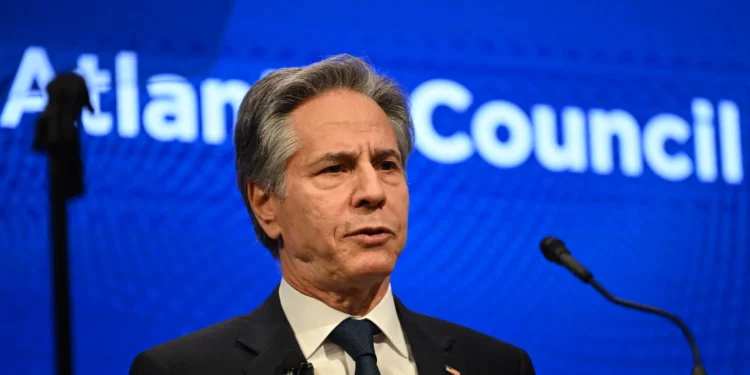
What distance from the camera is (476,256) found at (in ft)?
11.9

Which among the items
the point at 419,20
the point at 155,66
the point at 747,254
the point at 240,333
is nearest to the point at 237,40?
the point at 155,66

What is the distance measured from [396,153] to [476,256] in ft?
3.87

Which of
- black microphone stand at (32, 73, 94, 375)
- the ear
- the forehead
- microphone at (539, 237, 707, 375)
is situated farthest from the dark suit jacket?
black microphone stand at (32, 73, 94, 375)

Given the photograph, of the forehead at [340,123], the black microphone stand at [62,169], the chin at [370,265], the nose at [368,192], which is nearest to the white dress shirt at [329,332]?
the chin at [370,265]

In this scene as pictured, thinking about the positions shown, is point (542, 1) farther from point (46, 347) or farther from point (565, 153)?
point (46, 347)

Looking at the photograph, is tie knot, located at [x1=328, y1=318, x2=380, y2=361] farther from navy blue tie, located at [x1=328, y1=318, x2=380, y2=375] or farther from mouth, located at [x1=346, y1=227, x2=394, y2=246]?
mouth, located at [x1=346, y1=227, x2=394, y2=246]

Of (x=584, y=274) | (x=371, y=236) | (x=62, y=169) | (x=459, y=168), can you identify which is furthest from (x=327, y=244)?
(x=459, y=168)

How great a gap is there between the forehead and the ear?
0.17m

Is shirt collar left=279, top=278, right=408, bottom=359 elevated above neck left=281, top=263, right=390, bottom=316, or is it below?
below

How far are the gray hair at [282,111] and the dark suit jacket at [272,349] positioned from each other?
25 cm

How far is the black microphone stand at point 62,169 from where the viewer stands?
149 cm

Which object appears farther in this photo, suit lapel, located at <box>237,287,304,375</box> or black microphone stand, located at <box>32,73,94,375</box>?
suit lapel, located at <box>237,287,304,375</box>

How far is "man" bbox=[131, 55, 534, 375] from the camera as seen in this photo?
2.37 meters

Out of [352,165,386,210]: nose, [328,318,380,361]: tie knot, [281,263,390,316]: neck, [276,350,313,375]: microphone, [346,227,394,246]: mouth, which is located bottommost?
[276,350,313,375]: microphone
